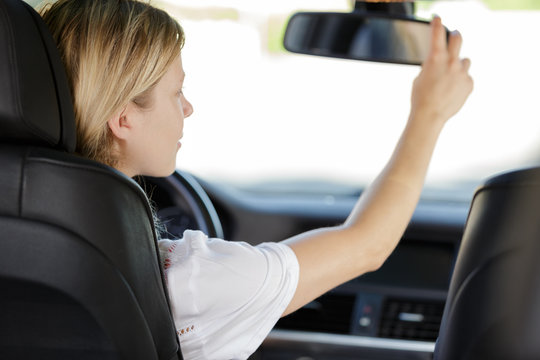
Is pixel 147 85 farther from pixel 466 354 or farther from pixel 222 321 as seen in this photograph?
pixel 466 354

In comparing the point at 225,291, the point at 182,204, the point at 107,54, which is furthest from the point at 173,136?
the point at 182,204

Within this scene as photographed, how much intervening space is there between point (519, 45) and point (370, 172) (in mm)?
1030

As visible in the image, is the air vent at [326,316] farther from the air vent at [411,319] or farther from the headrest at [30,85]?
the headrest at [30,85]

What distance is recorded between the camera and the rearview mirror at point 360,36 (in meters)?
2.35

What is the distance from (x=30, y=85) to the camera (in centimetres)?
141

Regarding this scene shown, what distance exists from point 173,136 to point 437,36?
62 centimetres

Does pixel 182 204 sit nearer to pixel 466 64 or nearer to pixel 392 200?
pixel 392 200

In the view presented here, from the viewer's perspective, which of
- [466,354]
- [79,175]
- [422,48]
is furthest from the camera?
[422,48]

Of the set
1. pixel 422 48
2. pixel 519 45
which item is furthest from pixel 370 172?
pixel 422 48

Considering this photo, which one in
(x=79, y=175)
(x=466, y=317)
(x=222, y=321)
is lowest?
(x=222, y=321)

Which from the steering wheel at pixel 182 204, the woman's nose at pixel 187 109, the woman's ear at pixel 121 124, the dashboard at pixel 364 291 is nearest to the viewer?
the woman's ear at pixel 121 124

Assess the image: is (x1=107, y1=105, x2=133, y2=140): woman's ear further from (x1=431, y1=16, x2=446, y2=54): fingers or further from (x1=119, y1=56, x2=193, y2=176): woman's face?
(x1=431, y1=16, x2=446, y2=54): fingers

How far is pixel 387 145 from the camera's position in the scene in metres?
4.48

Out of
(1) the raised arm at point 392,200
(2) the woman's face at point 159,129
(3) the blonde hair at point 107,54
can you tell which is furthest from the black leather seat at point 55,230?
(1) the raised arm at point 392,200
